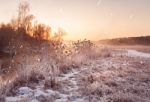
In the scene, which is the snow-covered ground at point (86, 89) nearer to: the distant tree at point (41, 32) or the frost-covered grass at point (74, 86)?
the frost-covered grass at point (74, 86)

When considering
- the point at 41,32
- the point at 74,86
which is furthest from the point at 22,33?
the point at 74,86

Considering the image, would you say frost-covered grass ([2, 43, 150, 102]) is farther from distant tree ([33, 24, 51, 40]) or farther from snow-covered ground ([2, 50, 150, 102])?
distant tree ([33, 24, 51, 40])

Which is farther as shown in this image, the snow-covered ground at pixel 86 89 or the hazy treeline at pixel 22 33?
the hazy treeline at pixel 22 33

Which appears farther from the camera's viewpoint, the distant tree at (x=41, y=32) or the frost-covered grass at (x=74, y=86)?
the distant tree at (x=41, y=32)

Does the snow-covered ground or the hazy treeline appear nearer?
the snow-covered ground

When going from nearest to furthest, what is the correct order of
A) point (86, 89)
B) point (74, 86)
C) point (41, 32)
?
point (86, 89) → point (74, 86) → point (41, 32)

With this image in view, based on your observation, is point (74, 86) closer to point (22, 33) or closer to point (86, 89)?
point (86, 89)

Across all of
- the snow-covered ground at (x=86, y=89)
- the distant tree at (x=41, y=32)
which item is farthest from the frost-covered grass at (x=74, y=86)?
the distant tree at (x=41, y=32)

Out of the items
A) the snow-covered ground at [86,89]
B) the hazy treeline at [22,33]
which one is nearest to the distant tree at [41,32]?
the hazy treeline at [22,33]

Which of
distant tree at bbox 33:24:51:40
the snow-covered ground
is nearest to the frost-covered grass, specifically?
the snow-covered ground

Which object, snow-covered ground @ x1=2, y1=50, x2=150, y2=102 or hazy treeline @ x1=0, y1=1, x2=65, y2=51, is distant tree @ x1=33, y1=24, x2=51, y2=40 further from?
snow-covered ground @ x1=2, y1=50, x2=150, y2=102

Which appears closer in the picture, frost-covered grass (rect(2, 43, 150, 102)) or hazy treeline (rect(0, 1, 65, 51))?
frost-covered grass (rect(2, 43, 150, 102))

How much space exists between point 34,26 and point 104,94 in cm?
2333

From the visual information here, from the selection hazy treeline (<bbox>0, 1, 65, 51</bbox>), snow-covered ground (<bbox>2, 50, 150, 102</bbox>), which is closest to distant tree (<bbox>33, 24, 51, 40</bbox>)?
hazy treeline (<bbox>0, 1, 65, 51</bbox>)
